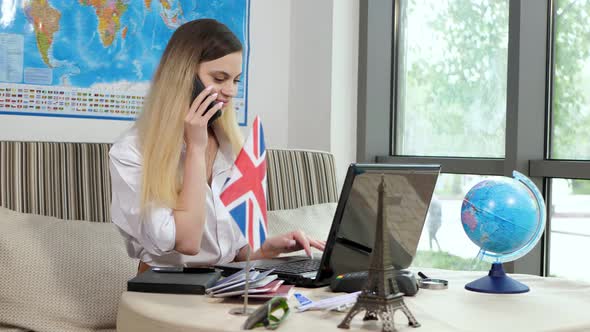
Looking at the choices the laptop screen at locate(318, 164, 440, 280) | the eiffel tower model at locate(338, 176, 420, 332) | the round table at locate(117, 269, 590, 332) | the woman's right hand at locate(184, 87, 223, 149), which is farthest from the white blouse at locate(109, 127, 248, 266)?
the eiffel tower model at locate(338, 176, 420, 332)

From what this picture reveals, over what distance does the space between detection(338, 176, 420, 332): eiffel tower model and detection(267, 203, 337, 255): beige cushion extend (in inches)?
58.5

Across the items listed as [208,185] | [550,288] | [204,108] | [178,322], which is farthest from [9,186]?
[550,288]

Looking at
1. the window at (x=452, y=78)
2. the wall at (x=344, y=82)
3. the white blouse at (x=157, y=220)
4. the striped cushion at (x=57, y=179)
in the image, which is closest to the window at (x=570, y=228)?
the window at (x=452, y=78)

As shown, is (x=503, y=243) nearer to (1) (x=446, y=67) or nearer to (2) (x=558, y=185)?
(2) (x=558, y=185)

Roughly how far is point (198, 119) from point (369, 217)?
62 cm

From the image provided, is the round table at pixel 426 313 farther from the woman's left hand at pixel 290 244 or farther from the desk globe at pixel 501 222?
the woman's left hand at pixel 290 244

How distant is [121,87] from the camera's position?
→ 321 centimetres

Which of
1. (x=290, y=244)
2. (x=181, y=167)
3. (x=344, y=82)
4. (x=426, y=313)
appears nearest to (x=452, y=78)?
(x=344, y=82)

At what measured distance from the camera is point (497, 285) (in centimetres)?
172

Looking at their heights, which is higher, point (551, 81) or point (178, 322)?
point (551, 81)

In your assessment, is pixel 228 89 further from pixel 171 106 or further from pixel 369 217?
pixel 369 217

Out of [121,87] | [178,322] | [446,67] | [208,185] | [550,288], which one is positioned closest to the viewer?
[178,322]

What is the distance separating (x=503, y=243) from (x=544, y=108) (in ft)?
4.56

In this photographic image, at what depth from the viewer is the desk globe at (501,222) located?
5.45ft
